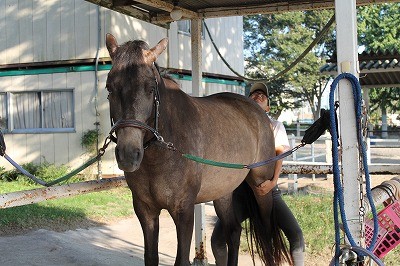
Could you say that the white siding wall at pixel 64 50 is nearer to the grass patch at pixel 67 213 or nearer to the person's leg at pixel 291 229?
the grass patch at pixel 67 213

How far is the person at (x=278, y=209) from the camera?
4.42 meters

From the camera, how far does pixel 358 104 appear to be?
2.52m

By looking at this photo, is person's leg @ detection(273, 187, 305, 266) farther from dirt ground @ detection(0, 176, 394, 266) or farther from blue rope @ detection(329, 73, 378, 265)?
blue rope @ detection(329, 73, 378, 265)

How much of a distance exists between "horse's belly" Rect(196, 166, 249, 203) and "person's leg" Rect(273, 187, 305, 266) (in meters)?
0.83

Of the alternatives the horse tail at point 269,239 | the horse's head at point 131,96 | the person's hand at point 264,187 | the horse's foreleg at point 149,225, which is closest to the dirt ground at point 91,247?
the horse tail at point 269,239

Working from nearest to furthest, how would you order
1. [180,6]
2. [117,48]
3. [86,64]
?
[117,48] < [180,6] < [86,64]

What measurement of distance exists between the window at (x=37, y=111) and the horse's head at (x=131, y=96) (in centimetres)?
1045

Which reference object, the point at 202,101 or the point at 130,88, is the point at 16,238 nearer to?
the point at 202,101

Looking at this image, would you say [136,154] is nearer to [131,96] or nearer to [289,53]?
[131,96]

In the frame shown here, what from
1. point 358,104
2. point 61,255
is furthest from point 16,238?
point 358,104

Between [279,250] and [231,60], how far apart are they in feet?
41.1

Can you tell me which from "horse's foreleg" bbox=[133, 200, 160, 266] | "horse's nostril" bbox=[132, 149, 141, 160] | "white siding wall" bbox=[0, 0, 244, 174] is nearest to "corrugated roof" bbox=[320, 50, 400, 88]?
"white siding wall" bbox=[0, 0, 244, 174]

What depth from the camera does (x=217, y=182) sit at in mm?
3678

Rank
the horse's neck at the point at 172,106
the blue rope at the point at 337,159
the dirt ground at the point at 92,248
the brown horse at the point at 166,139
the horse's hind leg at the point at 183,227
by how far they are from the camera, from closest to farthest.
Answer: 1. the blue rope at the point at 337,159
2. the brown horse at the point at 166,139
3. the horse's neck at the point at 172,106
4. the horse's hind leg at the point at 183,227
5. the dirt ground at the point at 92,248
